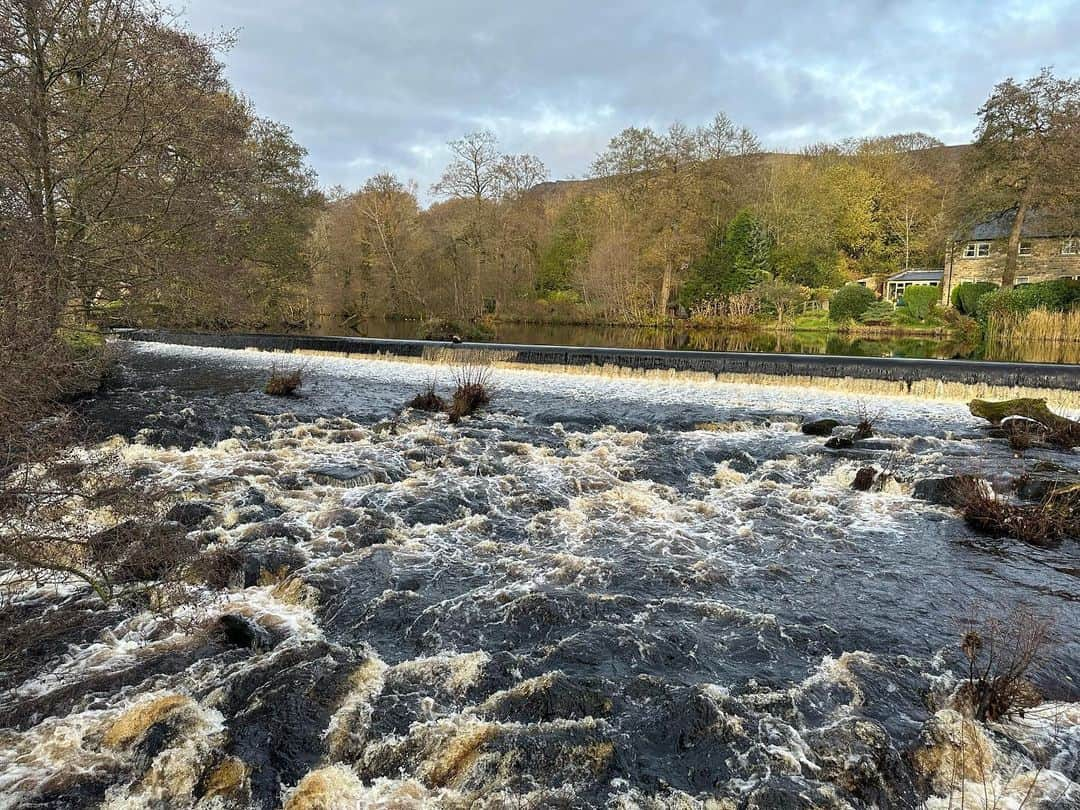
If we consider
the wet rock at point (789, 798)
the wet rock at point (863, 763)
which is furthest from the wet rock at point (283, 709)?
the wet rock at point (863, 763)

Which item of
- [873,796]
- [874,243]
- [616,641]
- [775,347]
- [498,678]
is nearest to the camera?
[873,796]

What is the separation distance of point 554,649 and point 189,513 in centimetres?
520

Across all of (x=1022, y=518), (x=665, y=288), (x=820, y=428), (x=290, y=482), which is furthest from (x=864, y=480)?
(x=665, y=288)

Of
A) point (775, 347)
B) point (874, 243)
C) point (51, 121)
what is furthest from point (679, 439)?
point (874, 243)

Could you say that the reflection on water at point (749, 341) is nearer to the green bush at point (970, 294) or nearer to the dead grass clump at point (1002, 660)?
the green bush at point (970, 294)

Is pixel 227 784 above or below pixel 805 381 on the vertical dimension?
below

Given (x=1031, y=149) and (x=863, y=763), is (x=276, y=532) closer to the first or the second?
(x=863, y=763)

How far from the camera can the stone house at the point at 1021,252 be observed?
31.7 meters

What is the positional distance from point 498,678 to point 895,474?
7.81 metres

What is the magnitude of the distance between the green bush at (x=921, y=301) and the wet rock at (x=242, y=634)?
37.9 metres

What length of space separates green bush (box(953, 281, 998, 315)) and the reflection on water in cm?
327

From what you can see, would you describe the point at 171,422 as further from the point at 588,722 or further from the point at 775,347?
the point at 775,347

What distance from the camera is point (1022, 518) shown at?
24.6 ft

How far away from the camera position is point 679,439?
12.2 m
